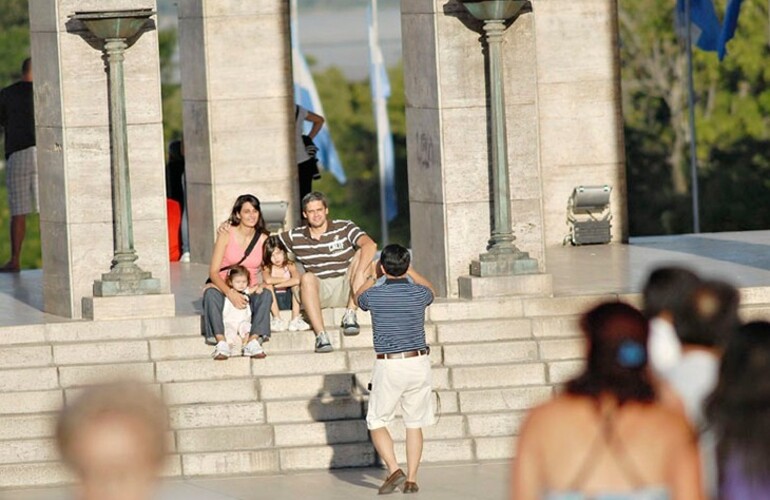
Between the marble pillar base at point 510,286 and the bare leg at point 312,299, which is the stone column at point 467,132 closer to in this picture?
the marble pillar base at point 510,286

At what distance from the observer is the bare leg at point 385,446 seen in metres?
12.0

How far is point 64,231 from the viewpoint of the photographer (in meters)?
15.7

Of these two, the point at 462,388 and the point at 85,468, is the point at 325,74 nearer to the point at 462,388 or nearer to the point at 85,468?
the point at 462,388

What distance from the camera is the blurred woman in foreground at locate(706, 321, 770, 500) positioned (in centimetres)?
520

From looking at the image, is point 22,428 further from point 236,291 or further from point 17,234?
point 17,234

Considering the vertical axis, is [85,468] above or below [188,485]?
above

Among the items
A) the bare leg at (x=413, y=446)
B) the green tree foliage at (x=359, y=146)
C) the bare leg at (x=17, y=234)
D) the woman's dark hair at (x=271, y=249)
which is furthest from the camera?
the green tree foliage at (x=359, y=146)

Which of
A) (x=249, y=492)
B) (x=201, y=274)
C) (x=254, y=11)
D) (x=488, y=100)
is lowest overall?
(x=249, y=492)

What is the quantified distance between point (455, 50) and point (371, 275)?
2.50 meters

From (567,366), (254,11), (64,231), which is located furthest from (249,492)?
(254,11)

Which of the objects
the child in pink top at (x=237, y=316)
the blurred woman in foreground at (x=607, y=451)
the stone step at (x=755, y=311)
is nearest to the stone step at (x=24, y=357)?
the child in pink top at (x=237, y=316)

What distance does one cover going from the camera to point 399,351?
11695 millimetres

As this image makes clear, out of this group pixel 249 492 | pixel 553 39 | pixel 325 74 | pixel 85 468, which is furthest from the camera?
pixel 325 74

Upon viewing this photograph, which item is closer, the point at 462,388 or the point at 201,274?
the point at 462,388
